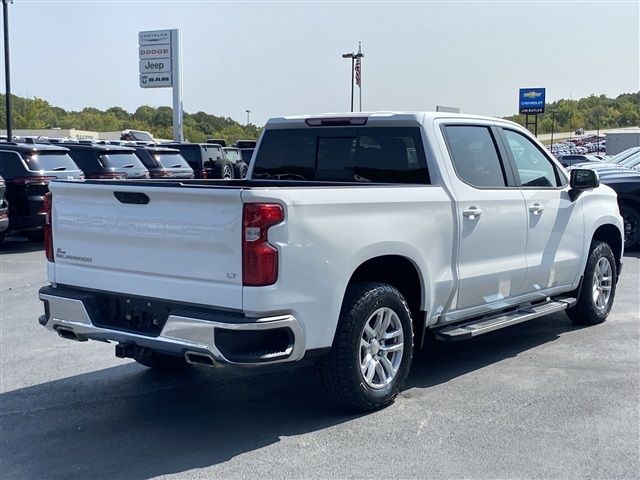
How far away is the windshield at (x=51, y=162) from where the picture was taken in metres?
13.9

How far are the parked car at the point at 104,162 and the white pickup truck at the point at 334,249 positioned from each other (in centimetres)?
1005

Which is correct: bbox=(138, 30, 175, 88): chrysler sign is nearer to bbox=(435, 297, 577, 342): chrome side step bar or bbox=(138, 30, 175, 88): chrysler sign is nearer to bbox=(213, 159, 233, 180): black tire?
bbox=(213, 159, 233, 180): black tire

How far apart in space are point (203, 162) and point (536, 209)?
1648 cm

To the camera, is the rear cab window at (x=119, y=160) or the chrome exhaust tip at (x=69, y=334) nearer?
the chrome exhaust tip at (x=69, y=334)

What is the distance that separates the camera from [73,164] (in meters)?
14.7

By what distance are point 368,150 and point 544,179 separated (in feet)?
5.81

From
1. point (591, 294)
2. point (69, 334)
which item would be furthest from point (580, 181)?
point (69, 334)

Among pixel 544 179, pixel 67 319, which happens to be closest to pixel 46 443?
pixel 67 319

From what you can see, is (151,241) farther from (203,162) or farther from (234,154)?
(234,154)

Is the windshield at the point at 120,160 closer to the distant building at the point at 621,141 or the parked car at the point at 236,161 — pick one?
the parked car at the point at 236,161

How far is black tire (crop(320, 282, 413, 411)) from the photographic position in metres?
4.78

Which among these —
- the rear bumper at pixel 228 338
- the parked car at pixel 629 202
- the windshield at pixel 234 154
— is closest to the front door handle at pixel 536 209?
the rear bumper at pixel 228 338

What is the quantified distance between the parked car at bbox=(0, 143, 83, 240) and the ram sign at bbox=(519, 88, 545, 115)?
3748 cm

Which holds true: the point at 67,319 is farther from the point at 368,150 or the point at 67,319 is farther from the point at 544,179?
the point at 544,179
